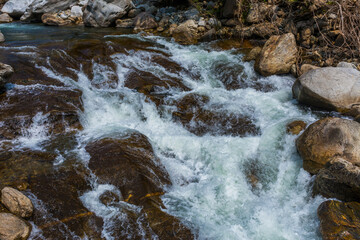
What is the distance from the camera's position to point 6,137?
5094 millimetres

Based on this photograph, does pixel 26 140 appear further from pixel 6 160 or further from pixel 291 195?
pixel 291 195

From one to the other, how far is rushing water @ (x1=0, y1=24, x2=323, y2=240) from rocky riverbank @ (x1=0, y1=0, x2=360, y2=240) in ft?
0.58

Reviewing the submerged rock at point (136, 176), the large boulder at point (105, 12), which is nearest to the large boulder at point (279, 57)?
the submerged rock at point (136, 176)

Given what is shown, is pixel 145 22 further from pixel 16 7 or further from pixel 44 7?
pixel 16 7

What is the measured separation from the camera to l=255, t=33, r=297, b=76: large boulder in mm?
7688

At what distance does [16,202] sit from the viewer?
3453 mm

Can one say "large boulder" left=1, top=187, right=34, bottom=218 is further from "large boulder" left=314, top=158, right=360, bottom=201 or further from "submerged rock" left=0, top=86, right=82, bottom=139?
"large boulder" left=314, top=158, right=360, bottom=201

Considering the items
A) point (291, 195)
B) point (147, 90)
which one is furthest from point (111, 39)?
point (291, 195)

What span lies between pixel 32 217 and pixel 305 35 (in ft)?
30.1

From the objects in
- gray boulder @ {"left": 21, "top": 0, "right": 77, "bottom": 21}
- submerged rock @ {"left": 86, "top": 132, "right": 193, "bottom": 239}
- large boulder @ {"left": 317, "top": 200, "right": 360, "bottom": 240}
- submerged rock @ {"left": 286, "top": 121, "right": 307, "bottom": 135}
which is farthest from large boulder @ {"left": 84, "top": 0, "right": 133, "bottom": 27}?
large boulder @ {"left": 317, "top": 200, "right": 360, "bottom": 240}

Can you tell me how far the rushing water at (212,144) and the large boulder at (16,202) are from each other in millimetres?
291

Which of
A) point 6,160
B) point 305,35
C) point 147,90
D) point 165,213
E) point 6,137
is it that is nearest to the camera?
point 165,213

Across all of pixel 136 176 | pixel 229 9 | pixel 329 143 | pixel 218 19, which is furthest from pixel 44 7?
pixel 329 143

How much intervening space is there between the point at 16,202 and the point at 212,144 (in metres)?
3.50
